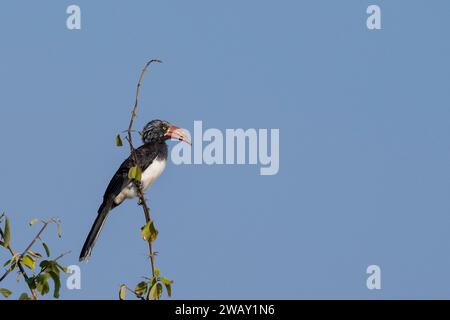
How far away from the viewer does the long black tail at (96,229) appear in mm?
7461

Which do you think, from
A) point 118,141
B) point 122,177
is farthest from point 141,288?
point 122,177

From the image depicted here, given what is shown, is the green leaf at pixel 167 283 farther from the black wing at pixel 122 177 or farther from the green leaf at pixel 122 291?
the black wing at pixel 122 177

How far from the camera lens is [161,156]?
9.23 metres

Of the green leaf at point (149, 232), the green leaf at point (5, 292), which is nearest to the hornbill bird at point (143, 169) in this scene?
the green leaf at point (149, 232)

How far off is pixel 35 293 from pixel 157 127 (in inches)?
217

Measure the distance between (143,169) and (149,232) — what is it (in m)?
4.24

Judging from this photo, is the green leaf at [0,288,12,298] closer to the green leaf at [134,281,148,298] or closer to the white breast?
the green leaf at [134,281,148,298]

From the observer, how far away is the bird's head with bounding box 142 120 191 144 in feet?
31.3

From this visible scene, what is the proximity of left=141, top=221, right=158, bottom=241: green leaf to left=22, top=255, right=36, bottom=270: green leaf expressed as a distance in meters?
0.58

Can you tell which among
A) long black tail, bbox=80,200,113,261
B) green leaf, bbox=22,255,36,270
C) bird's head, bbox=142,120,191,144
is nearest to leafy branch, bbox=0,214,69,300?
green leaf, bbox=22,255,36,270

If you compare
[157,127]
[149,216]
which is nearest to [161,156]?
[157,127]

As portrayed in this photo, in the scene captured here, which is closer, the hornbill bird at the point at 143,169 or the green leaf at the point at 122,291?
the green leaf at the point at 122,291

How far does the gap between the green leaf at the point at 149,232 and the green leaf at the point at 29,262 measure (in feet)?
1.90
